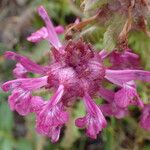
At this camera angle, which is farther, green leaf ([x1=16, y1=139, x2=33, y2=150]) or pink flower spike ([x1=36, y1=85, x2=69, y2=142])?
green leaf ([x1=16, y1=139, x2=33, y2=150])

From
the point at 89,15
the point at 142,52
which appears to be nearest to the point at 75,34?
the point at 89,15

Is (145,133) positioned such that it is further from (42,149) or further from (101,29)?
(101,29)

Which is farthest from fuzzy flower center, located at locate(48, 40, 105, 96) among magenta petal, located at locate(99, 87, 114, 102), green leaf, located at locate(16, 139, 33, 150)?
green leaf, located at locate(16, 139, 33, 150)

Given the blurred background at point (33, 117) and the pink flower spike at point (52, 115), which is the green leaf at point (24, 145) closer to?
the blurred background at point (33, 117)

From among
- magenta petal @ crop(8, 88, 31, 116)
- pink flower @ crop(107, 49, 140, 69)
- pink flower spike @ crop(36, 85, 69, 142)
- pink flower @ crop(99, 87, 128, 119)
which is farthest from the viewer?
pink flower @ crop(107, 49, 140, 69)

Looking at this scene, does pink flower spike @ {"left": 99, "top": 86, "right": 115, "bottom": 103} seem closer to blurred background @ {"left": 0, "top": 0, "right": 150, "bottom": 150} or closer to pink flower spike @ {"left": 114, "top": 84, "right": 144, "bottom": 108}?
pink flower spike @ {"left": 114, "top": 84, "right": 144, "bottom": 108}

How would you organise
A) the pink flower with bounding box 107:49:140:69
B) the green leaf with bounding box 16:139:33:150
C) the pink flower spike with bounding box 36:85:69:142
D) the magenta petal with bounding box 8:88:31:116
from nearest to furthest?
the pink flower spike with bounding box 36:85:69:142 → the magenta petal with bounding box 8:88:31:116 → the pink flower with bounding box 107:49:140:69 → the green leaf with bounding box 16:139:33:150

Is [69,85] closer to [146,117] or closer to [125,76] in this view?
[125,76]
